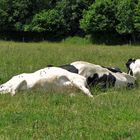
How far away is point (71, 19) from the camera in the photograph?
2650 inches

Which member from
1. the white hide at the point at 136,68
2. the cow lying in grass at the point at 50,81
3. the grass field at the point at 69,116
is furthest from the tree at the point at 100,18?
the grass field at the point at 69,116

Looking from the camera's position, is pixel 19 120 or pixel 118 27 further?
pixel 118 27

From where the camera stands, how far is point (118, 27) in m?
60.0

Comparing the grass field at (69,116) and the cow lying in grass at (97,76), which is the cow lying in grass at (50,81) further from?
the cow lying in grass at (97,76)

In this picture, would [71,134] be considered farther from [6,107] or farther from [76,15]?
[76,15]

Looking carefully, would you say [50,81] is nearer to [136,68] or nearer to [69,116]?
[69,116]

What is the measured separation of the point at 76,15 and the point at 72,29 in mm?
2093

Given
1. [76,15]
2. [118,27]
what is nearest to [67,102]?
[118,27]

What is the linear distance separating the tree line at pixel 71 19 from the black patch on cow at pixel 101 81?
45547 millimetres

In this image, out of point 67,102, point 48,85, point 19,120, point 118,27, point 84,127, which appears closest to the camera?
point 84,127

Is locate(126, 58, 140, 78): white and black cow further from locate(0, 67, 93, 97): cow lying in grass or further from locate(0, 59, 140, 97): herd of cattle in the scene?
locate(0, 67, 93, 97): cow lying in grass

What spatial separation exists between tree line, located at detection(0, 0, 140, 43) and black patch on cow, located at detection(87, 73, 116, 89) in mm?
45547

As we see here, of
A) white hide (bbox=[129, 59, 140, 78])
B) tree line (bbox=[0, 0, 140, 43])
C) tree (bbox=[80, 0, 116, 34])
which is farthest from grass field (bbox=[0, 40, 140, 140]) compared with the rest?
tree (bbox=[80, 0, 116, 34])

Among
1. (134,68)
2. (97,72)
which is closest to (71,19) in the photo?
(134,68)
